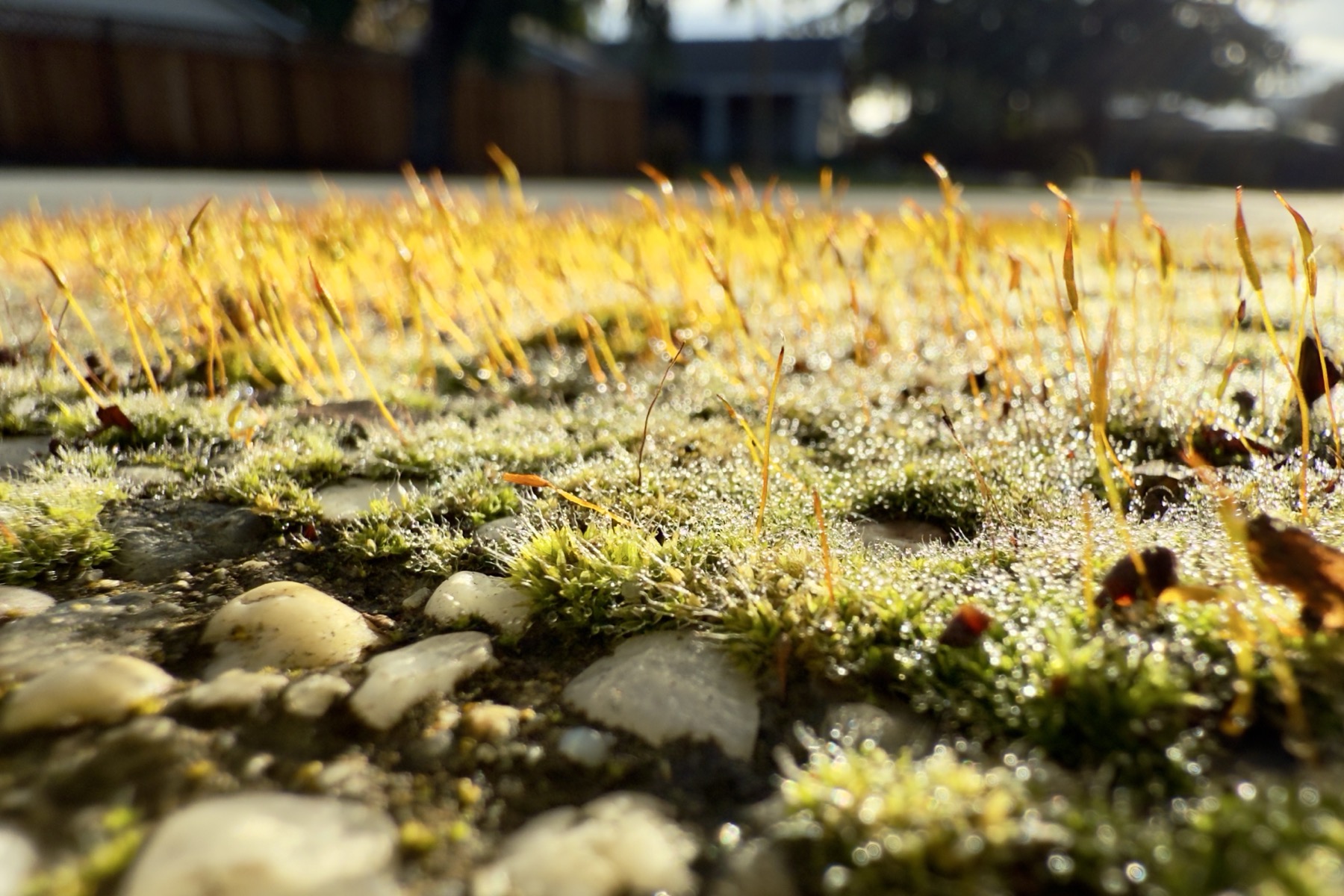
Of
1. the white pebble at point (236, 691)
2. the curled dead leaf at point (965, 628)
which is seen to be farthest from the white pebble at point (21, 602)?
the curled dead leaf at point (965, 628)

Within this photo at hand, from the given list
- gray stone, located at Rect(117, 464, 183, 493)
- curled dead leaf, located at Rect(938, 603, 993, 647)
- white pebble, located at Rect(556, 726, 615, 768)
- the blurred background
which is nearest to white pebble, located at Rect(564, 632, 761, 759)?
white pebble, located at Rect(556, 726, 615, 768)

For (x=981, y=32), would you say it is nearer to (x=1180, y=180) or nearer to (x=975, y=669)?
(x=1180, y=180)

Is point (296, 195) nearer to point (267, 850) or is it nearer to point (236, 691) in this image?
point (236, 691)

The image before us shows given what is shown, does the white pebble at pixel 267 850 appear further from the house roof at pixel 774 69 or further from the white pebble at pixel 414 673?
the house roof at pixel 774 69

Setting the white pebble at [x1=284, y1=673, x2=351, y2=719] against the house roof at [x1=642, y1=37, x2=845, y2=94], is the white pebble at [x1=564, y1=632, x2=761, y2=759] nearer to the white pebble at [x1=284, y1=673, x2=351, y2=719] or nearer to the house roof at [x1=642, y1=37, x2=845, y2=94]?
the white pebble at [x1=284, y1=673, x2=351, y2=719]

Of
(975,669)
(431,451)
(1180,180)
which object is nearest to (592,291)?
(431,451)

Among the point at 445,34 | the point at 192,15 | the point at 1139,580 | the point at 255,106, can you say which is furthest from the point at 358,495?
the point at 192,15

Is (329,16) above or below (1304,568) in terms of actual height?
above
